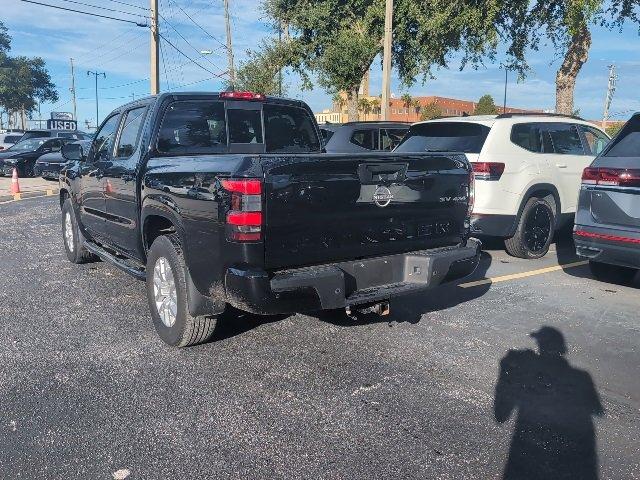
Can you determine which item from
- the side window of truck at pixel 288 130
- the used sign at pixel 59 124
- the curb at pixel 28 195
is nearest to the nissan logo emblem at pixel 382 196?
the side window of truck at pixel 288 130

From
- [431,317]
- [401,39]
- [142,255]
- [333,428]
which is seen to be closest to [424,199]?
[431,317]

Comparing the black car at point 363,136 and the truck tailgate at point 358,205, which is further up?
the black car at point 363,136

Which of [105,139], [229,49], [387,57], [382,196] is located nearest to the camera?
[382,196]

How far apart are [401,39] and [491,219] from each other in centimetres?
1509

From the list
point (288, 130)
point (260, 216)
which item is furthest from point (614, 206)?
point (260, 216)

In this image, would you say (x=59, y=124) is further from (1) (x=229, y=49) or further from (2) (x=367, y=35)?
(2) (x=367, y=35)

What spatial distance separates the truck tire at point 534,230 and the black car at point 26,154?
1789cm

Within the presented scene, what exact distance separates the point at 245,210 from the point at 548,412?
84.0 inches

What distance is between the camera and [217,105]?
511 centimetres

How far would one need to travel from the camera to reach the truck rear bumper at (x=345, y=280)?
342cm

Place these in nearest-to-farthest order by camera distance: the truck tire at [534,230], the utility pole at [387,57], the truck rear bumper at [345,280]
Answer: the truck rear bumper at [345,280] < the truck tire at [534,230] < the utility pole at [387,57]

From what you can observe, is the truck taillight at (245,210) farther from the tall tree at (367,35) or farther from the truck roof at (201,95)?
the tall tree at (367,35)

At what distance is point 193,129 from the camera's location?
5008 millimetres

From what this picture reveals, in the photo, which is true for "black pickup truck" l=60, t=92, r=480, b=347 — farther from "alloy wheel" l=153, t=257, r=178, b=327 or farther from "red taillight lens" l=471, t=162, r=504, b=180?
"red taillight lens" l=471, t=162, r=504, b=180
